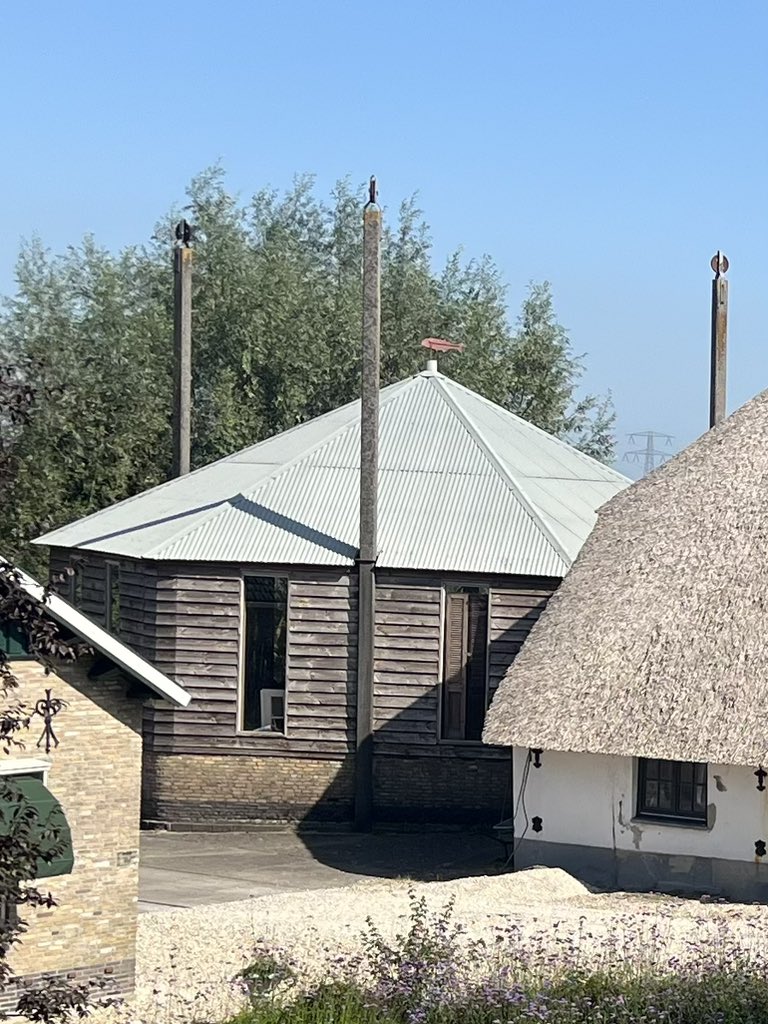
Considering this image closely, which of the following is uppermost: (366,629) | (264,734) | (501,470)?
(501,470)

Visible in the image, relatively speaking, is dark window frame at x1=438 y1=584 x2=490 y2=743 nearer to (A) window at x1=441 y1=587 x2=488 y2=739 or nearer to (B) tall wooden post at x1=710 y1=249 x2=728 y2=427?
(A) window at x1=441 y1=587 x2=488 y2=739

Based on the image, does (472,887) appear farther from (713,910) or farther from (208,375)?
(208,375)

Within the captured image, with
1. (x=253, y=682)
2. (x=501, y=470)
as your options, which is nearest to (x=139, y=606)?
(x=253, y=682)

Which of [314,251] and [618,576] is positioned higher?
[314,251]

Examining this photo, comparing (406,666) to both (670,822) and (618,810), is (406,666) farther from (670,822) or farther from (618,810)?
(670,822)

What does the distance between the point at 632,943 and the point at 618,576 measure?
24.8 ft

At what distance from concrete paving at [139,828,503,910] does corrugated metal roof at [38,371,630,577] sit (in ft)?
12.4

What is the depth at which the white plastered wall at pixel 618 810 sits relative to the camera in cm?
2105

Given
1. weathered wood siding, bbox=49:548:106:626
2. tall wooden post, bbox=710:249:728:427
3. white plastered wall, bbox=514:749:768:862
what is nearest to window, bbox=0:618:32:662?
white plastered wall, bbox=514:749:768:862

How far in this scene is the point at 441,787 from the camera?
2633cm

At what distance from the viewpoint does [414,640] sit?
26.4m

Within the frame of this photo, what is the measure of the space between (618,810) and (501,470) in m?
7.95

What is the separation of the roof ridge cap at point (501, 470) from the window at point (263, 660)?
12.0ft

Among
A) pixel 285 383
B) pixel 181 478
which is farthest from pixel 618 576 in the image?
A: pixel 285 383
